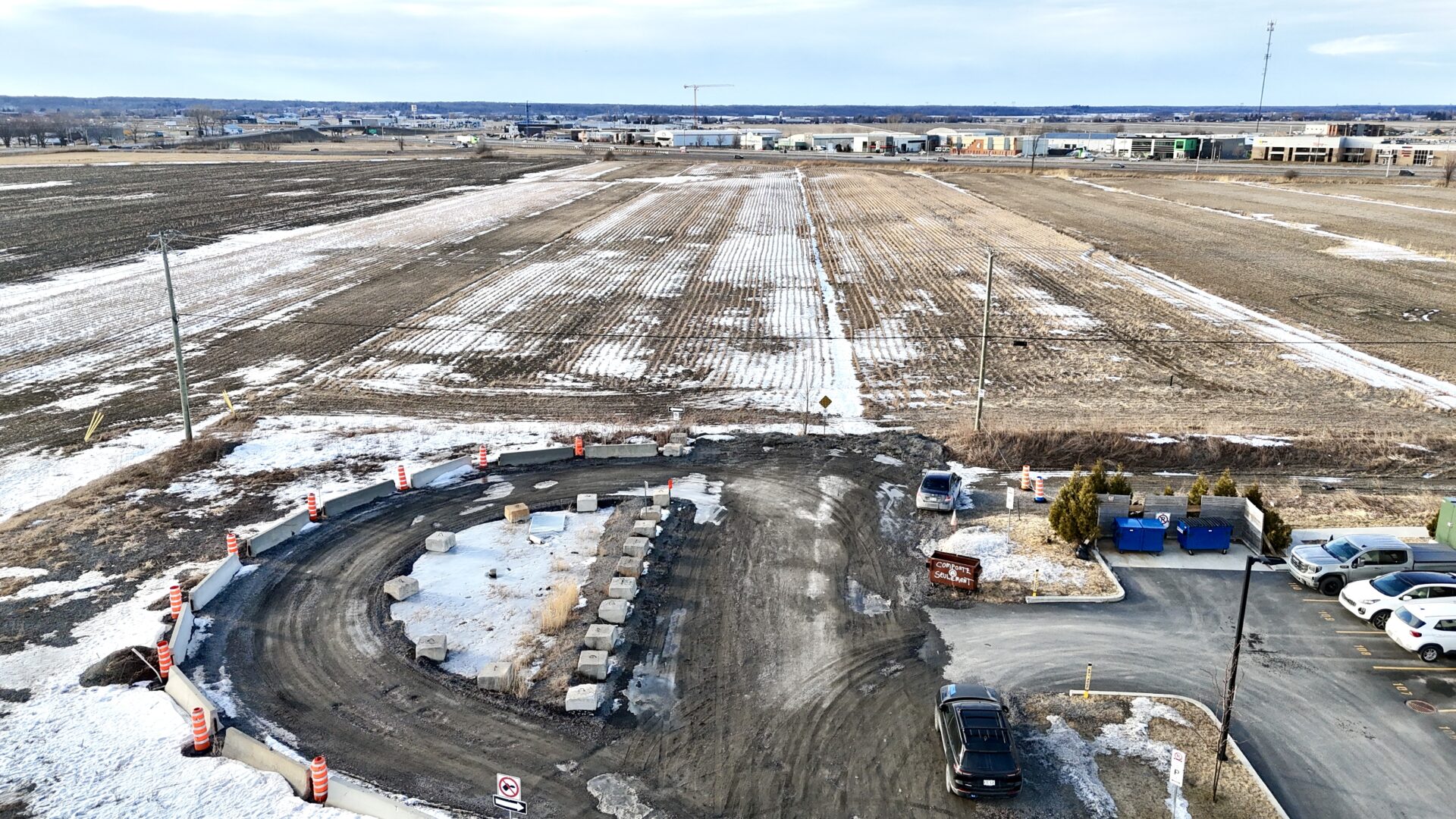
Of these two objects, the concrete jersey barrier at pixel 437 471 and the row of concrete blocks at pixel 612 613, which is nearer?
the row of concrete blocks at pixel 612 613

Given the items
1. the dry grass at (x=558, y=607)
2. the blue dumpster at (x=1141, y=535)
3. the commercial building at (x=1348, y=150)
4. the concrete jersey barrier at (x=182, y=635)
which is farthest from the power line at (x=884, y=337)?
the commercial building at (x=1348, y=150)

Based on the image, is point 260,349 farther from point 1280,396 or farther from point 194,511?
point 1280,396

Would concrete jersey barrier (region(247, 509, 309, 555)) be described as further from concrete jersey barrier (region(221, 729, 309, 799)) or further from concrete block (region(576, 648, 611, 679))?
concrete block (region(576, 648, 611, 679))

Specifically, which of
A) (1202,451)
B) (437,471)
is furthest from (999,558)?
(437,471)

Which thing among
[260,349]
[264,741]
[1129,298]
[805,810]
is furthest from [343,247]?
[805,810]

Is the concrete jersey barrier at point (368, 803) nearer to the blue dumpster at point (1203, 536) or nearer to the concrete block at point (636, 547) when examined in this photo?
the concrete block at point (636, 547)

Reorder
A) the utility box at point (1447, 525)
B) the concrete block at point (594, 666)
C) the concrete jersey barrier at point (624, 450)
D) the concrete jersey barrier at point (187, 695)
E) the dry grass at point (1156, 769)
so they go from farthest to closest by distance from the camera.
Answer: the concrete jersey barrier at point (624, 450) → the utility box at point (1447, 525) → the concrete block at point (594, 666) → the concrete jersey barrier at point (187, 695) → the dry grass at point (1156, 769)
